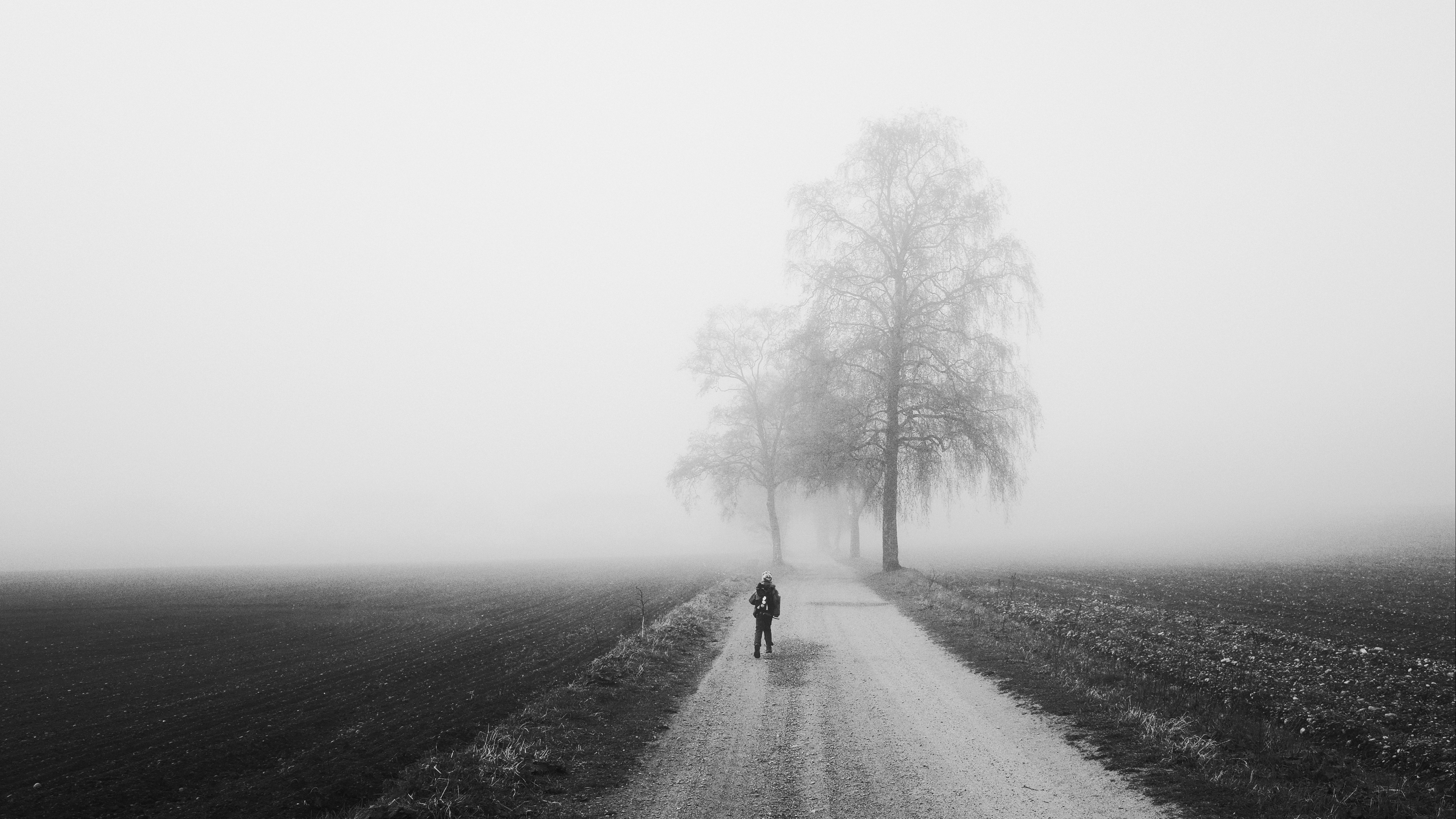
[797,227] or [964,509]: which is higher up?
[797,227]

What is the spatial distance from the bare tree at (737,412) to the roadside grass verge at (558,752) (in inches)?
1034

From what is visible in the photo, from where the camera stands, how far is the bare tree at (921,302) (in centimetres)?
2883

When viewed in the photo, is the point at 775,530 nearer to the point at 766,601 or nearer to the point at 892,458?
the point at 892,458

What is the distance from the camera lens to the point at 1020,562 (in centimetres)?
4369

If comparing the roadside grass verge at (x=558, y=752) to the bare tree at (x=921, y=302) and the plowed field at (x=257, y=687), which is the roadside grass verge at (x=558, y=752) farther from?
the bare tree at (x=921, y=302)

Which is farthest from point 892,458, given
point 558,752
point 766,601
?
point 558,752

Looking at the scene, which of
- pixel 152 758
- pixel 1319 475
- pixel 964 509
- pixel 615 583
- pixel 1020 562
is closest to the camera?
pixel 152 758

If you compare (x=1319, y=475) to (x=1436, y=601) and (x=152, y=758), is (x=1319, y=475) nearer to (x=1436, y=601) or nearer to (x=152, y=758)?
(x=1436, y=601)

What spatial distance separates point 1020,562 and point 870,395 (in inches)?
836

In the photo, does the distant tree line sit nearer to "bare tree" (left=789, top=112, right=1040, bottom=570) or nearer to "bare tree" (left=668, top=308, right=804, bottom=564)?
"bare tree" (left=789, top=112, right=1040, bottom=570)

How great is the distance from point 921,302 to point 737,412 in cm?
1603

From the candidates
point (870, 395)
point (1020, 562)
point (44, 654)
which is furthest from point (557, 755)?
point (1020, 562)

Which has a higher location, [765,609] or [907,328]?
[907,328]

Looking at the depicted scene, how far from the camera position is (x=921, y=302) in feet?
98.8
